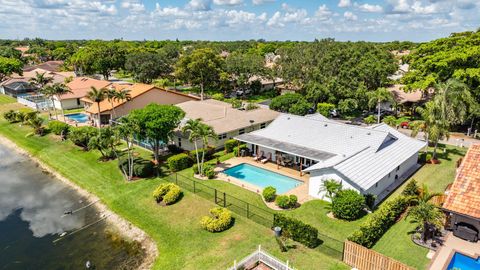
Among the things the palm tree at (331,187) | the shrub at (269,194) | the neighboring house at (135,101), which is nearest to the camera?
→ the palm tree at (331,187)

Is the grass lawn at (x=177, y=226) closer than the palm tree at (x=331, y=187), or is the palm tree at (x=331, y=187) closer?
the grass lawn at (x=177, y=226)

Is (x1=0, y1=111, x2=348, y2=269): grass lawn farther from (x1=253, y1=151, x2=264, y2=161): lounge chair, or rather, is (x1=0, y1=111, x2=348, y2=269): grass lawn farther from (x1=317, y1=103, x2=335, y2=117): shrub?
(x1=317, y1=103, x2=335, y2=117): shrub

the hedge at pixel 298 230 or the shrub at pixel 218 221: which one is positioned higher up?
the hedge at pixel 298 230

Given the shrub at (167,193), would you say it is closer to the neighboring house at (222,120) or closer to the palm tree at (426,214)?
the neighboring house at (222,120)

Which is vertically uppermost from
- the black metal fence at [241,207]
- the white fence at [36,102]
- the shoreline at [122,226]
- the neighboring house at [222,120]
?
the neighboring house at [222,120]

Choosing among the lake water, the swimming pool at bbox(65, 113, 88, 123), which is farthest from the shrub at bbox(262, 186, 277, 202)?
the swimming pool at bbox(65, 113, 88, 123)

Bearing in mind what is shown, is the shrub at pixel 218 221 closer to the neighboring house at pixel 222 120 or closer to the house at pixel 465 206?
the house at pixel 465 206

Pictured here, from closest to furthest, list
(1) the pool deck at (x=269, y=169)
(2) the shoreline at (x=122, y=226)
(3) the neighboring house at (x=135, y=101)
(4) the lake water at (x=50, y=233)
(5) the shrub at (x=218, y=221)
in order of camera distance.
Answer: (2) the shoreline at (x=122, y=226), (4) the lake water at (x=50, y=233), (5) the shrub at (x=218, y=221), (1) the pool deck at (x=269, y=169), (3) the neighboring house at (x=135, y=101)

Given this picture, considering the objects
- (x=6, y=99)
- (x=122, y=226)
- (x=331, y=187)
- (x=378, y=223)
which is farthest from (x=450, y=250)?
(x=6, y=99)

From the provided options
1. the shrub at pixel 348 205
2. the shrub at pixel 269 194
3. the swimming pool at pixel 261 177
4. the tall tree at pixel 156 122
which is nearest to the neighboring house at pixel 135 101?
the tall tree at pixel 156 122
